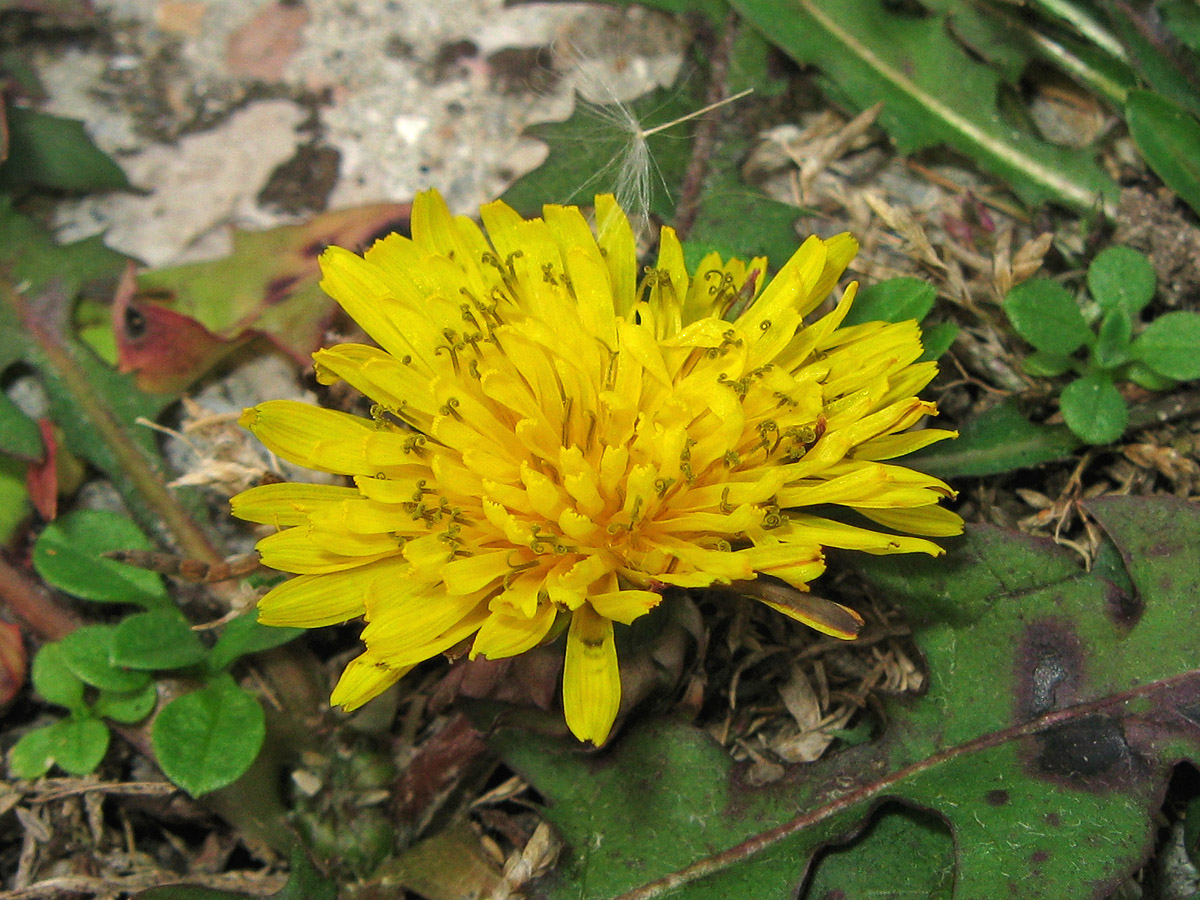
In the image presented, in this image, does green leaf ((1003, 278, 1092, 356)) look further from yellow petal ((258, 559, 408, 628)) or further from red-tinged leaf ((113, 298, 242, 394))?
red-tinged leaf ((113, 298, 242, 394))

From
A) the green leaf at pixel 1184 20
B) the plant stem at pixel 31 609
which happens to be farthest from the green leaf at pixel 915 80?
the plant stem at pixel 31 609

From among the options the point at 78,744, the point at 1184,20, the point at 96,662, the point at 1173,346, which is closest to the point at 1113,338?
the point at 1173,346

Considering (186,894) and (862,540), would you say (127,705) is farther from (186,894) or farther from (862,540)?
(862,540)

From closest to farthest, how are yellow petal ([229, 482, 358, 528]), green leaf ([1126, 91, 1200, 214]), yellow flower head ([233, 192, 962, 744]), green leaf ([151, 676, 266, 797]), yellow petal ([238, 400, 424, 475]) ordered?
yellow flower head ([233, 192, 962, 744]) → yellow petal ([238, 400, 424, 475]) → yellow petal ([229, 482, 358, 528]) → green leaf ([151, 676, 266, 797]) → green leaf ([1126, 91, 1200, 214])

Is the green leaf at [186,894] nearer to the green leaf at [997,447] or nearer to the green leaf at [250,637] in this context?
the green leaf at [250,637]

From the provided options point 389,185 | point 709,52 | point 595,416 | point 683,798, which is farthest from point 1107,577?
point 389,185

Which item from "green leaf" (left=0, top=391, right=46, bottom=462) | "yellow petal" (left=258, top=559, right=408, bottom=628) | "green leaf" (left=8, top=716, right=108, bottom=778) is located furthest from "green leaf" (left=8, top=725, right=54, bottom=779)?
"yellow petal" (left=258, top=559, right=408, bottom=628)

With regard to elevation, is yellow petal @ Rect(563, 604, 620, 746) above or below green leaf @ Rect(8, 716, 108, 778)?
above
